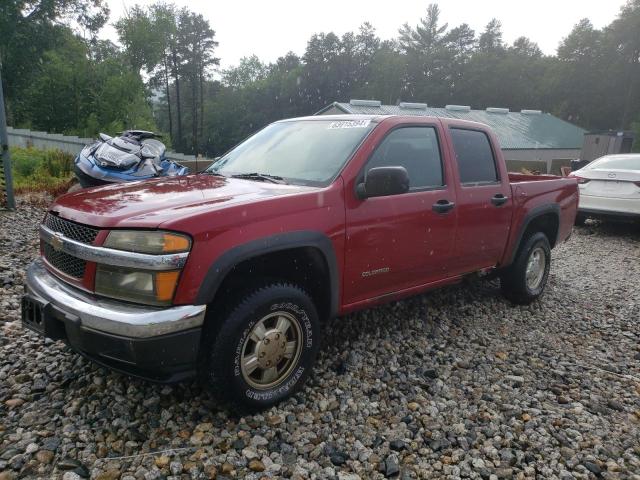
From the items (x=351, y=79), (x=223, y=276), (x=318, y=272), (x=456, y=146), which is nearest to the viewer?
(x=223, y=276)

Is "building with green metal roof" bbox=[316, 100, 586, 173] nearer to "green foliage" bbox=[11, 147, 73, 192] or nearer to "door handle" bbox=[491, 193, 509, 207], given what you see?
"green foliage" bbox=[11, 147, 73, 192]

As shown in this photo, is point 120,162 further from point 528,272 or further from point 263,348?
point 528,272

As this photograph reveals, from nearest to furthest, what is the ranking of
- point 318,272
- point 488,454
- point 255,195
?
point 488,454 < point 255,195 < point 318,272

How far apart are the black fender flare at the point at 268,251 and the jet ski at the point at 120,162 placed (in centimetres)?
398

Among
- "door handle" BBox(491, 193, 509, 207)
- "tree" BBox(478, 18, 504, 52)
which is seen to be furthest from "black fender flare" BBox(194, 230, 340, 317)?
"tree" BBox(478, 18, 504, 52)

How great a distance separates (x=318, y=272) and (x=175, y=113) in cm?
7418

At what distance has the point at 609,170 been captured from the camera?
8.40 m

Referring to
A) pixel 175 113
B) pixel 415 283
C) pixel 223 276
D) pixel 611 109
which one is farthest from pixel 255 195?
pixel 175 113

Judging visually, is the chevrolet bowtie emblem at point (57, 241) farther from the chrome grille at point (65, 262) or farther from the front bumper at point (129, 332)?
the front bumper at point (129, 332)

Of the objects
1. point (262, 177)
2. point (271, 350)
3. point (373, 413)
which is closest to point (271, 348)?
point (271, 350)

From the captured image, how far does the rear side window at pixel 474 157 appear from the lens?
3983mm

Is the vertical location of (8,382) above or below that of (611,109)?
below

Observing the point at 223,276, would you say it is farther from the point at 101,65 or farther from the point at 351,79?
the point at 351,79

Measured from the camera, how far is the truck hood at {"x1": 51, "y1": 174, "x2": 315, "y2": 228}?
2.41 metres
